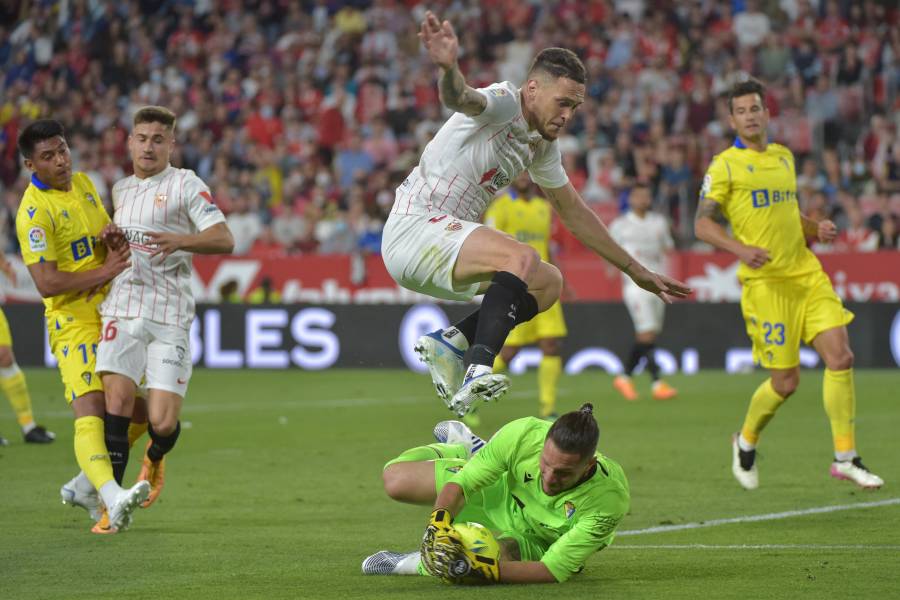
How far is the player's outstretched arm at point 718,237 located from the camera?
29.7 ft

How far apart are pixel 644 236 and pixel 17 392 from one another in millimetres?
7453

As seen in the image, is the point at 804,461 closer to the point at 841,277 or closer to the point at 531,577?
the point at 531,577

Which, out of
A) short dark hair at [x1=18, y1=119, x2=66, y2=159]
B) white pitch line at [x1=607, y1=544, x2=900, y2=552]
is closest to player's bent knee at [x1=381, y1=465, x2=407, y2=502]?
white pitch line at [x1=607, y1=544, x2=900, y2=552]

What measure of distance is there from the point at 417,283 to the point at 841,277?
12489 mm

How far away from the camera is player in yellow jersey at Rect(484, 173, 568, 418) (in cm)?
1434

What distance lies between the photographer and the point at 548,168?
288 inches

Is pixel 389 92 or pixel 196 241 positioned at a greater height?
pixel 389 92

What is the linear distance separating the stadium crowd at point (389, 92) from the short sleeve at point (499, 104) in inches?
482

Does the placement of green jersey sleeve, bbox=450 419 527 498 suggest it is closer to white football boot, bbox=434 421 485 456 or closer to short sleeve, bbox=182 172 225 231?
white football boot, bbox=434 421 485 456

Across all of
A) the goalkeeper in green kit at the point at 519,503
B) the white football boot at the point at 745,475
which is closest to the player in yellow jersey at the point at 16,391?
the white football boot at the point at 745,475

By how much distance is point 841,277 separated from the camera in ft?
60.1

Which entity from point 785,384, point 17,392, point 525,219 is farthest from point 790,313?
point 17,392

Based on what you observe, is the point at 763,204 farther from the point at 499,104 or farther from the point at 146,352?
the point at 146,352

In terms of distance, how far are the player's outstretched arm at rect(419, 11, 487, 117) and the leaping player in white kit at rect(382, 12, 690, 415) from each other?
13 centimetres
